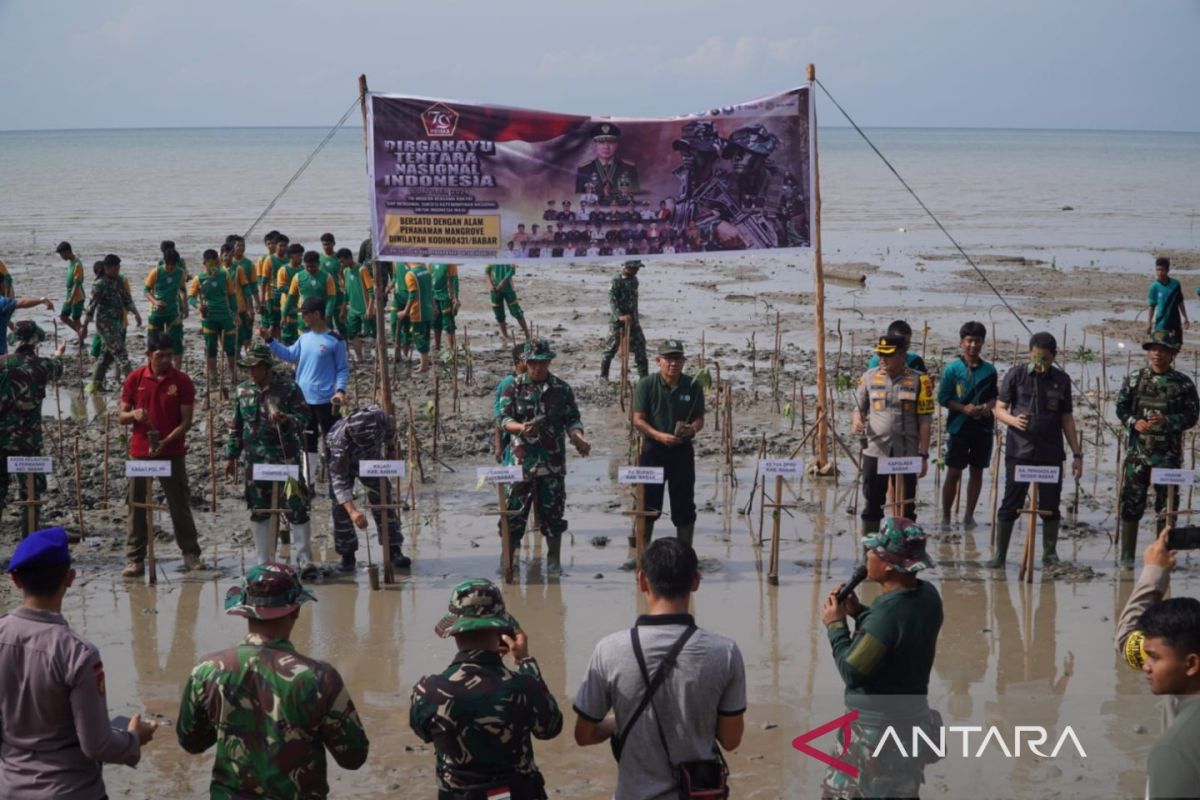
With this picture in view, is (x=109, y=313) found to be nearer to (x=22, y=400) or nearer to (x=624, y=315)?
(x=624, y=315)

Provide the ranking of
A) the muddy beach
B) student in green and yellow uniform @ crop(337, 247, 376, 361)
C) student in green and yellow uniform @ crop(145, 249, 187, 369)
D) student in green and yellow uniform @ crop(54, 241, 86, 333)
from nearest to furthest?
the muddy beach < student in green and yellow uniform @ crop(145, 249, 187, 369) < student in green and yellow uniform @ crop(54, 241, 86, 333) < student in green and yellow uniform @ crop(337, 247, 376, 361)

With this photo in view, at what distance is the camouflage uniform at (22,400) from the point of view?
10.1 metres

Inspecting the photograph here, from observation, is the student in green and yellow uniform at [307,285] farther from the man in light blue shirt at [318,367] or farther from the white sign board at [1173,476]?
the white sign board at [1173,476]

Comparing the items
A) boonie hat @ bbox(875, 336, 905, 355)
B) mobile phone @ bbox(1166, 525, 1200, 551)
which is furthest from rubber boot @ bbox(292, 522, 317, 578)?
mobile phone @ bbox(1166, 525, 1200, 551)

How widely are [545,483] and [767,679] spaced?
102 inches

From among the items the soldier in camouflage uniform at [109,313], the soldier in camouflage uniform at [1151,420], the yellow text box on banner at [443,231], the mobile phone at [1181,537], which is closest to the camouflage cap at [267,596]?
the mobile phone at [1181,537]

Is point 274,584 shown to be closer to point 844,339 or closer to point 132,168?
point 844,339

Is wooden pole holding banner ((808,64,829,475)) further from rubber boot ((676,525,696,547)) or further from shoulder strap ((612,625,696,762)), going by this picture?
shoulder strap ((612,625,696,762))

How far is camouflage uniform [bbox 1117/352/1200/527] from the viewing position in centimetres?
972

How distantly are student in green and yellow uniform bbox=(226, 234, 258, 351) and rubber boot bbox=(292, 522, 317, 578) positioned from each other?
27.3 feet

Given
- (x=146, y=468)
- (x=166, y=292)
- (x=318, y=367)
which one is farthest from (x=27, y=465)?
(x=166, y=292)

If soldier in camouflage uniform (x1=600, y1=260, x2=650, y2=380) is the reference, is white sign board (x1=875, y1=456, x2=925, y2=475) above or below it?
below

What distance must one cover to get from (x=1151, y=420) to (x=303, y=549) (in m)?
6.36

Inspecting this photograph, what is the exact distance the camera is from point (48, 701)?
14.9 feet
